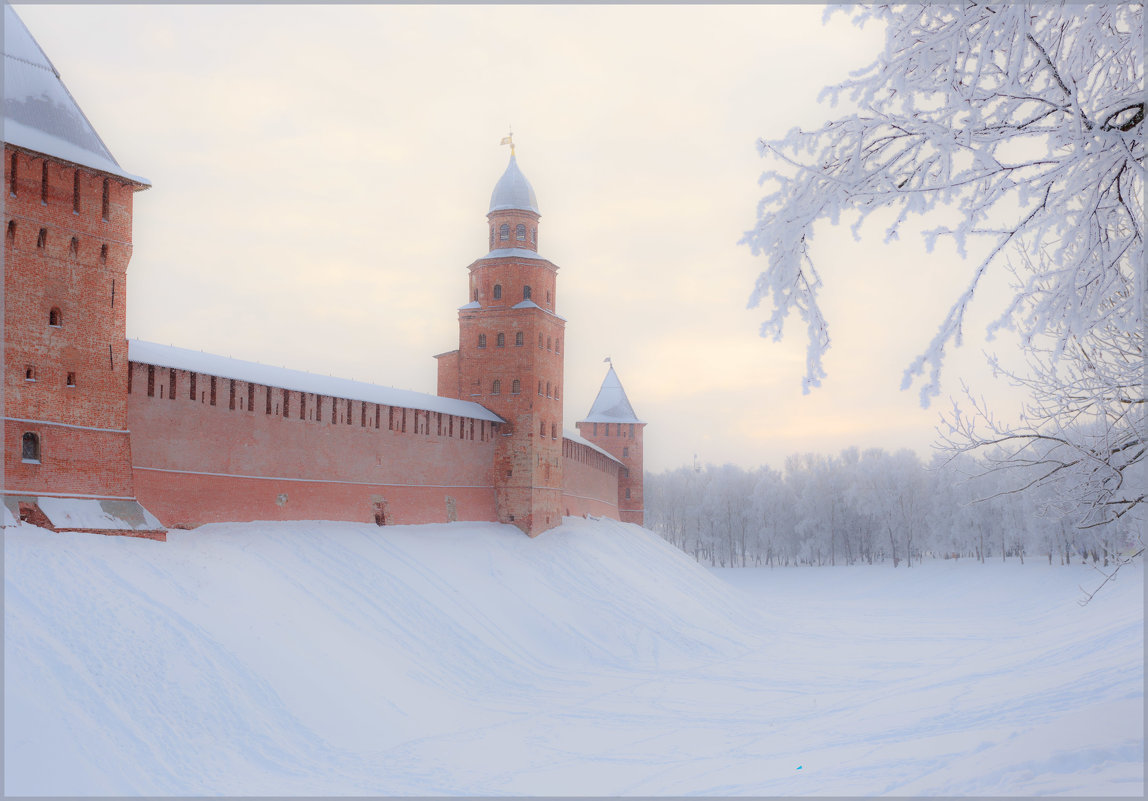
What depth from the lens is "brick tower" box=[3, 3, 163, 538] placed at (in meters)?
12.5

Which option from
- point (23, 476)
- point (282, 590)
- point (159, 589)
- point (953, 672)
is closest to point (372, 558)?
point (282, 590)

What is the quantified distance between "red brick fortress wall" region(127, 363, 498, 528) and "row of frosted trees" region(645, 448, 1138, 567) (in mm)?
33118

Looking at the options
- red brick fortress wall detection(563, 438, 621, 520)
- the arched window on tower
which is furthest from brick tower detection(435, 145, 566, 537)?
the arched window on tower

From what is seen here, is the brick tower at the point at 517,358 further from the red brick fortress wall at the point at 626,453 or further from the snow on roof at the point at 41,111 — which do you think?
the red brick fortress wall at the point at 626,453

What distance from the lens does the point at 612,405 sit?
41031 millimetres

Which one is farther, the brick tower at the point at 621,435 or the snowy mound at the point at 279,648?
the brick tower at the point at 621,435

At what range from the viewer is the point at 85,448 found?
13273mm

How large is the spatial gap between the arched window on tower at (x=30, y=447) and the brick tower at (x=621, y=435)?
28.1 m

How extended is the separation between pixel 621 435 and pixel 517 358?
52.8ft

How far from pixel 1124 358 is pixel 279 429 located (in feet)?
49.4

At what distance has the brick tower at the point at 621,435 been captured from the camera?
3903 centimetres

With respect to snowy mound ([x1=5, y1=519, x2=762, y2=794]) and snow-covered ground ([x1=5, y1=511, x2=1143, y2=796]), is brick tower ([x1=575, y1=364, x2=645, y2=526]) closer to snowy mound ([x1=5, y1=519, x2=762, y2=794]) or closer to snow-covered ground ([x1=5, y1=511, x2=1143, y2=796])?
snow-covered ground ([x1=5, y1=511, x2=1143, y2=796])

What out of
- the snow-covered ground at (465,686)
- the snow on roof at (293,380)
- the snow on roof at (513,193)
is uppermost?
the snow on roof at (513,193)

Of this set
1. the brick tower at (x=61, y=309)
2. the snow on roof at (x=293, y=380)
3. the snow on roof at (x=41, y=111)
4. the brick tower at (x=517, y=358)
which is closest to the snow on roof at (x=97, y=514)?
the brick tower at (x=61, y=309)
